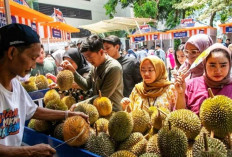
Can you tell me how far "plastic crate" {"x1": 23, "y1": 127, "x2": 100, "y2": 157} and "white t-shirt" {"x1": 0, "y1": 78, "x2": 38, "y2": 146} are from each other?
0.22 meters

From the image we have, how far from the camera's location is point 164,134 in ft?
3.91

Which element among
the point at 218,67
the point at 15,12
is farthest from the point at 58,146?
the point at 15,12

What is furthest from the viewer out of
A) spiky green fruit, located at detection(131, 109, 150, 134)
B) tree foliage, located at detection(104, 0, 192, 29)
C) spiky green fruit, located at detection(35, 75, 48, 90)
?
tree foliage, located at detection(104, 0, 192, 29)

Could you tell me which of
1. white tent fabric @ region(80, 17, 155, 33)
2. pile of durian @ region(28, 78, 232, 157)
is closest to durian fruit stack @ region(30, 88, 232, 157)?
pile of durian @ region(28, 78, 232, 157)

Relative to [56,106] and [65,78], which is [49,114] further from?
[65,78]

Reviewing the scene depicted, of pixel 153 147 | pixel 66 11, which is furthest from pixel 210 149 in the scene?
pixel 66 11

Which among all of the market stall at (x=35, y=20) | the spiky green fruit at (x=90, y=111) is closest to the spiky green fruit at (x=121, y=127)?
the spiky green fruit at (x=90, y=111)

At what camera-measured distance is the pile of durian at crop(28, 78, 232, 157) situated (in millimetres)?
1139

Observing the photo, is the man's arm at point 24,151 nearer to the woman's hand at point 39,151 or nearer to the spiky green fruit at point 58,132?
the woman's hand at point 39,151

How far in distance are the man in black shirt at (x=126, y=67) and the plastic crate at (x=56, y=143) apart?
1.78m

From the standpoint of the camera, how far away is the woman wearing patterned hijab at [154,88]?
2195 mm

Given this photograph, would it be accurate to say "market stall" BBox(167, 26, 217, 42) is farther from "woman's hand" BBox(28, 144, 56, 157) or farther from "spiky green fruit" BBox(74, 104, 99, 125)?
"woman's hand" BBox(28, 144, 56, 157)

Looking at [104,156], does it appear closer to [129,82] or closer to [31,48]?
[31,48]

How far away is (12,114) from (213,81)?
1563 mm
